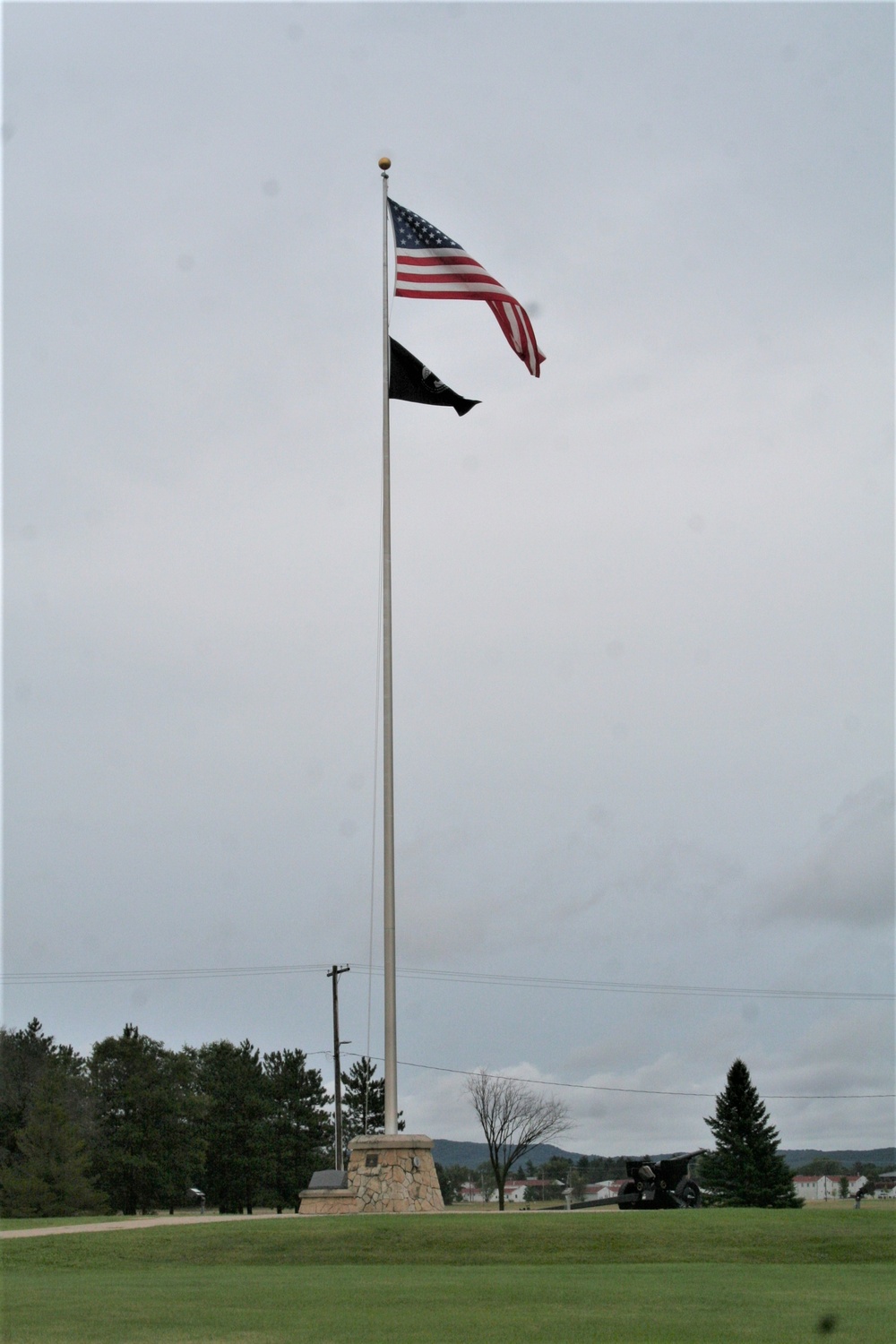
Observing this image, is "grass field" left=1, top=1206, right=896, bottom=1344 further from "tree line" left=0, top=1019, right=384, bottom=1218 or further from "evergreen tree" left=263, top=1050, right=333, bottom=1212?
"evergreen tree" left=263, top=1050, right=333, bottom=1212

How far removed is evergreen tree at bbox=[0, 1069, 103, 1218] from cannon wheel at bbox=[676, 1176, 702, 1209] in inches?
1532

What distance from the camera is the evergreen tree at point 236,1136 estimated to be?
2840 inches

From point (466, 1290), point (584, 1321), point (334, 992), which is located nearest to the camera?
point (584, 1321)

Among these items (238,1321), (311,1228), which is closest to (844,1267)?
(311,1228)

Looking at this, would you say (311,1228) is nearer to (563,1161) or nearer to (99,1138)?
(563,1161)

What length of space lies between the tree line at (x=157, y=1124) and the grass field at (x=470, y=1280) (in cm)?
4373

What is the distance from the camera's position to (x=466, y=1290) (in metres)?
11.1

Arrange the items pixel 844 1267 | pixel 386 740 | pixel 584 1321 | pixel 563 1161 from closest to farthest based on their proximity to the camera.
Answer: pixel 584 1321
pixel 844 1267
pixel 386 740
pixel 563 1161

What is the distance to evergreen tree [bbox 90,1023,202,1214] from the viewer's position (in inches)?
2566

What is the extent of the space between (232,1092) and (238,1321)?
68941 millimetres

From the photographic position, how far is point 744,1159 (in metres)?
55.3

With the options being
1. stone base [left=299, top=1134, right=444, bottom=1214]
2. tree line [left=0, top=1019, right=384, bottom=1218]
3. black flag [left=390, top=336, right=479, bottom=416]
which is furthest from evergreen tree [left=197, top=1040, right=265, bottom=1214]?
black flag [left=390, top=336, right=479, bottom=416]

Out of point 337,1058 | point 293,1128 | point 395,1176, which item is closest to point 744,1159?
point 337,1058

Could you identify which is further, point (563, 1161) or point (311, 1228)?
point (563, 1161)
